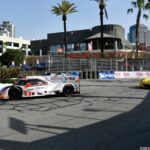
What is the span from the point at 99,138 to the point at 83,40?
88621 millimetres

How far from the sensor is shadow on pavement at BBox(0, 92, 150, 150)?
26.2 feet

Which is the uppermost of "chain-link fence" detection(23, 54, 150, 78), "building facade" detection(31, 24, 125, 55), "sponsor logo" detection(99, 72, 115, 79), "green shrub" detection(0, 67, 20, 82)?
"building facade" detection(31, 24, 125, 55)

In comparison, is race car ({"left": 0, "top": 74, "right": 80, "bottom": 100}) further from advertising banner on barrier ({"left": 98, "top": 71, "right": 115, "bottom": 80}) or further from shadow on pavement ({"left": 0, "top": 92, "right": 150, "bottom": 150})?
advertising banner on barrier ({"left": 98, "top": 71, "right": 115, "bottom": 80})

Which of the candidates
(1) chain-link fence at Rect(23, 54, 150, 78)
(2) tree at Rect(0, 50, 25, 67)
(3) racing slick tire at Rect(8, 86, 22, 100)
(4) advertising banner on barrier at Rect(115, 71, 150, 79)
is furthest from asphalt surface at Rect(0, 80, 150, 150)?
(2) tree at Rect(0, 50, 25, 67)

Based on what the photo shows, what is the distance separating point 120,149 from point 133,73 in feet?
129

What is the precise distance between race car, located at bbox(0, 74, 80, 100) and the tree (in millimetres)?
72135

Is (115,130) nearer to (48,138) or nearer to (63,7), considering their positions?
(48,138)

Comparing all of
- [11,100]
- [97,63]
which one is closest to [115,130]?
[11,100]

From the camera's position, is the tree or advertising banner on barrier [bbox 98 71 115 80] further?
the tree

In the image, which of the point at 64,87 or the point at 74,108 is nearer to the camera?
the point at 74,108

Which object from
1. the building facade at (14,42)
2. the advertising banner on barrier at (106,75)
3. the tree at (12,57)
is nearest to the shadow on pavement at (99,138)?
the advertising banner on barrier at (106,75)

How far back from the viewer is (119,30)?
95562mm

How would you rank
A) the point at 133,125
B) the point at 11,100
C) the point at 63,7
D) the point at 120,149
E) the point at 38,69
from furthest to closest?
the point at 63,7 < the point at 38,69 < the point at 11,100 < the point at 133,125 < the point at 120,149

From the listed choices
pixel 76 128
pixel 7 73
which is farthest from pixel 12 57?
pixel 76 128
